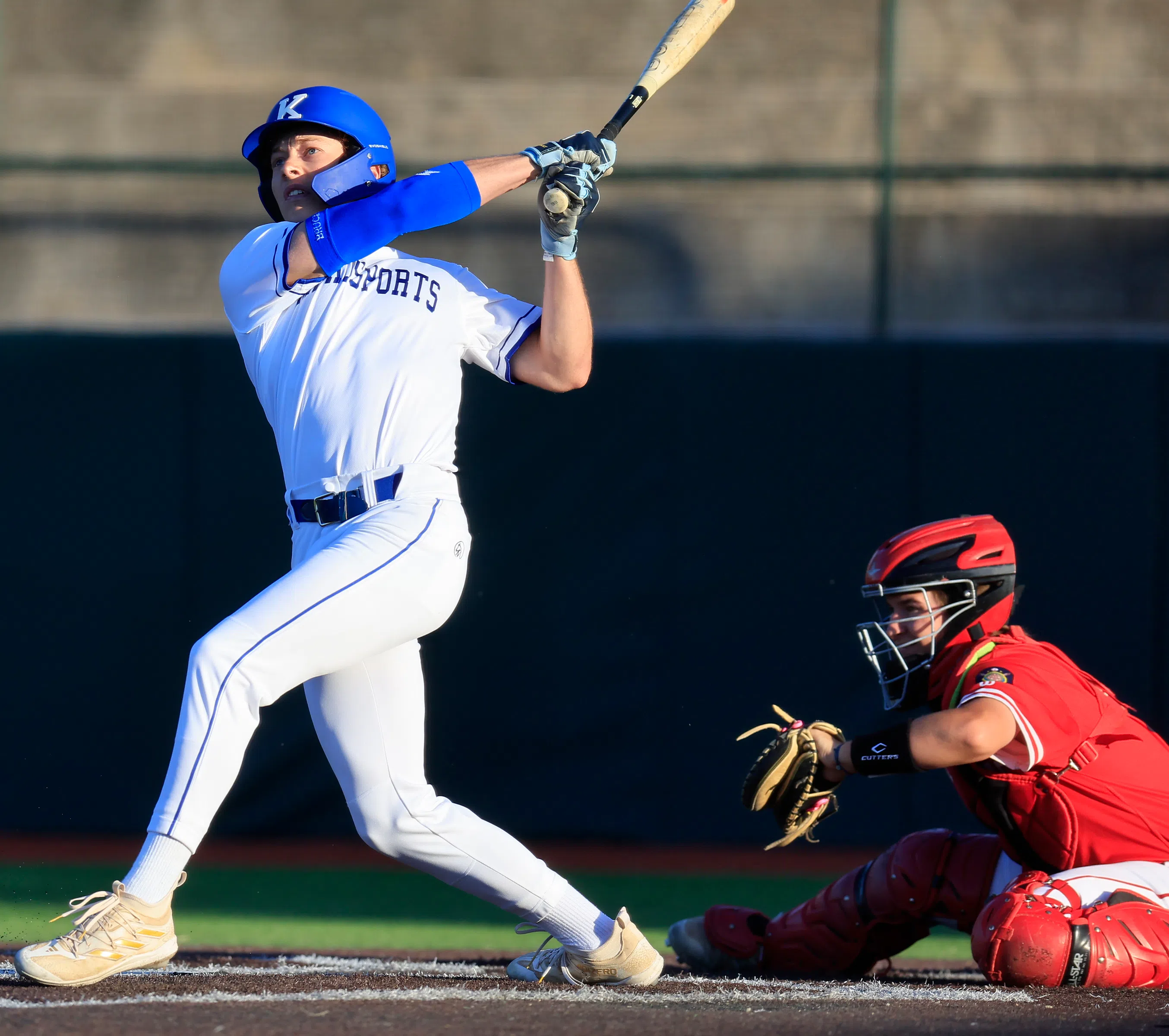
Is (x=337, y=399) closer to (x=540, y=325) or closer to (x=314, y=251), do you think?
(x=314, y=251)

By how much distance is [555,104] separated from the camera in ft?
28.1

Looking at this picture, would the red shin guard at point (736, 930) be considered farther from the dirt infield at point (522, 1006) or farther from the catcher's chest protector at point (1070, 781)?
the catcher's chest protector at point (1070, 781)

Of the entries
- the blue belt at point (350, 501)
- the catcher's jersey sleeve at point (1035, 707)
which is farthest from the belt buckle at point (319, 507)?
the catcher's jersey sleeve at point (1035, 707)

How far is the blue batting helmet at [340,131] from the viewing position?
120 inches

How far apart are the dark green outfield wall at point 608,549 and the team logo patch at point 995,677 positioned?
3073 mm

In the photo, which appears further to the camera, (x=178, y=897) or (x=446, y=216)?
(x=178, y=897)

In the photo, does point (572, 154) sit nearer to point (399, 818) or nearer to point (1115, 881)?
point (399, 818)

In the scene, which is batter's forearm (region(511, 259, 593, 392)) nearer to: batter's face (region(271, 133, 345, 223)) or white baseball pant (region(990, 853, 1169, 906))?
batter's face (region(271, 133, 345, 223))

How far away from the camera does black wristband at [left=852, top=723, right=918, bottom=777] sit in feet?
9.66

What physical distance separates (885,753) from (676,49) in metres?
1.91

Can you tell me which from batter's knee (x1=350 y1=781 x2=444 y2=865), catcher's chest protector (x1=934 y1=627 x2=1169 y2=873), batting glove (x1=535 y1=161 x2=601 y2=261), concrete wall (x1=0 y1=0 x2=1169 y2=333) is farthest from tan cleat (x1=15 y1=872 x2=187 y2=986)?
concrete wall (x1=0 y1=0 x2=1169 y2=333)

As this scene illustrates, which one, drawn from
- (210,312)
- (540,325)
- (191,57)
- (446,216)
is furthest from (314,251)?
(191,57)

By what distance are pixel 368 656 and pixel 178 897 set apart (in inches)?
107

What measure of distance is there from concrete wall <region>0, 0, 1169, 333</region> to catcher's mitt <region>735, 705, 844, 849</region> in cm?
528
